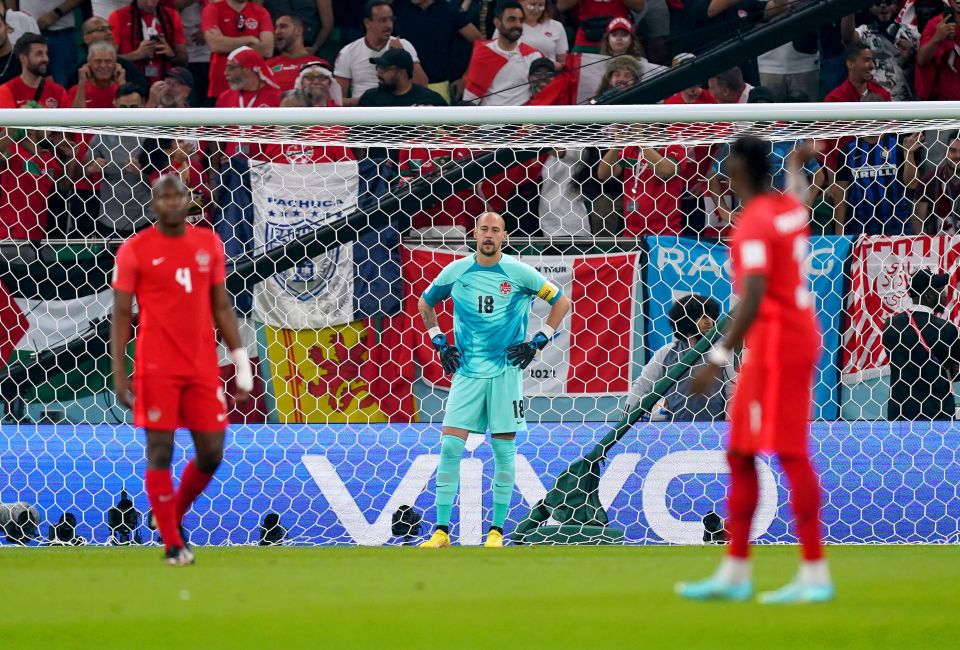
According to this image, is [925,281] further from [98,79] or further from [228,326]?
[98,79]

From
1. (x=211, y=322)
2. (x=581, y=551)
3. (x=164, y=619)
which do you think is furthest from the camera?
(x=581, y=551)

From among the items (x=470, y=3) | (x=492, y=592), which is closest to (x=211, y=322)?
(x=492, y=592)

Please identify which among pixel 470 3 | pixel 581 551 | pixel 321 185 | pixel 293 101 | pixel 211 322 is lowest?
pixel 581 551

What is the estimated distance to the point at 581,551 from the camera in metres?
7.96

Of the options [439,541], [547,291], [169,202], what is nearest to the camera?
[169,202]

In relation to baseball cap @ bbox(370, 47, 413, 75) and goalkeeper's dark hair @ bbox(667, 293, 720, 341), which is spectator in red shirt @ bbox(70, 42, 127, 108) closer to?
baseball cap @ bbox(370, 47, 413, 75)

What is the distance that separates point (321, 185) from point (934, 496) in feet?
16.1

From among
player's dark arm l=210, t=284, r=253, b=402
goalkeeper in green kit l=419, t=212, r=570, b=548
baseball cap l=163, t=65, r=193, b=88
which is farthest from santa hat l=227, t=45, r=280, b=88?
player's dark arm l=210, t=284, r=253, b=402

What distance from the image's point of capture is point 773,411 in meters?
4.95

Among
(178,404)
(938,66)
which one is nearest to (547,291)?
(178,404)

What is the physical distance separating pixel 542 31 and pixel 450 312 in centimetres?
348

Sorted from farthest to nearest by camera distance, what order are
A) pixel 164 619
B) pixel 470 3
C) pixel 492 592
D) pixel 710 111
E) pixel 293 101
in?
pixel 470 3, pixel 293 101, pixel 710 111, pixel 492 592, pixel 164 619

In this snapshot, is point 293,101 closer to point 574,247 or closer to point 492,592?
point 574,247

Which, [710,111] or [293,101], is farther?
[293,101]
